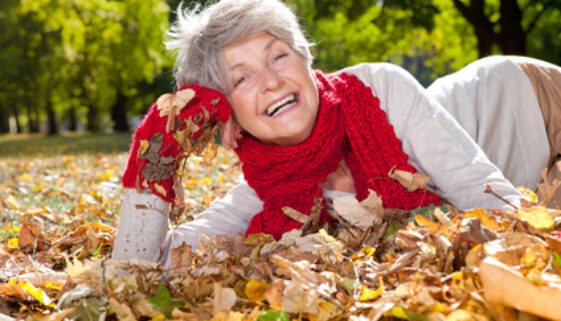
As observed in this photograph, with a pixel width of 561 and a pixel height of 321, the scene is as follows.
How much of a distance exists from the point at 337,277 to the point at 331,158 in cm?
118

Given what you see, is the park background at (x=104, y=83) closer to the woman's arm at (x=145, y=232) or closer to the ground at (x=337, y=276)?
the ground at (x=337, y=276)

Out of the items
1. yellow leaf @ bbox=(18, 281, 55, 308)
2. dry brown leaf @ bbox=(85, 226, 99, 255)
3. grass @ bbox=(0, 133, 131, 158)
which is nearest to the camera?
yellow leaf @ bbox=(18, 281, 55, 308)

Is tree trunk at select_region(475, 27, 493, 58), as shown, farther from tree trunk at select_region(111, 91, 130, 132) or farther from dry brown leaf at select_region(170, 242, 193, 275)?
tree trunk at select_region(111, 91, 130, 132)

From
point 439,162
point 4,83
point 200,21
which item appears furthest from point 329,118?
point 4,83

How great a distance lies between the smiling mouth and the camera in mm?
2408

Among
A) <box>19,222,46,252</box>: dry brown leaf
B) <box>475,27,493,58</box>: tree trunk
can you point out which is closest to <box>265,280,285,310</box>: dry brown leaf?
<box>19,222,46,252</box>: dry brown leaf

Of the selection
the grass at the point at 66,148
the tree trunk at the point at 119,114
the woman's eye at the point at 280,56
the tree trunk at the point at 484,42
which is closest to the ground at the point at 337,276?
the woman's eye at the point at 280,56

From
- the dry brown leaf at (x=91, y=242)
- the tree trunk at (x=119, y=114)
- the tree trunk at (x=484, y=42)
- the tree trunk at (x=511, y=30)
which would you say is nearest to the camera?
the dry brown leaf at (x=91, y=242)

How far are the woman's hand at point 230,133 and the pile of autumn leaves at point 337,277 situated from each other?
0.60 m

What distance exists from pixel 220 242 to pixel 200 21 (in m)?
1.06

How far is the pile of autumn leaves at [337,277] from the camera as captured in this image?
1243 mm

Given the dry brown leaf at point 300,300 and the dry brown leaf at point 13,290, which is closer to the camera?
the dry brown leaf at point 300,300

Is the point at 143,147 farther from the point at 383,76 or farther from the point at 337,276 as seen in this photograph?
the point at 383,76

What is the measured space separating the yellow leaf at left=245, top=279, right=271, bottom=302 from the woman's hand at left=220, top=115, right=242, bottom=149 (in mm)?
1111
